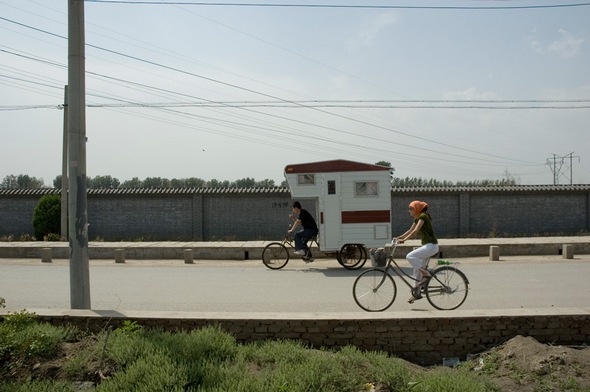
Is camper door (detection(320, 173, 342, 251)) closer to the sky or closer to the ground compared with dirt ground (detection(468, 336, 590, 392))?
closer to the sky

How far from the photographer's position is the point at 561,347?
5.88 metres

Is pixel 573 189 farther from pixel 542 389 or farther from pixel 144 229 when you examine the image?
pixel 542 389

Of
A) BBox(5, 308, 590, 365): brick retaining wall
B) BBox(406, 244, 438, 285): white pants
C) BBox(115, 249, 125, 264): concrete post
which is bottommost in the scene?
BBox(5, 308, 590, 365): brick retaining wall

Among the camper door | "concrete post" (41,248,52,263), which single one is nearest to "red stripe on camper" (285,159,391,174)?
the camper door

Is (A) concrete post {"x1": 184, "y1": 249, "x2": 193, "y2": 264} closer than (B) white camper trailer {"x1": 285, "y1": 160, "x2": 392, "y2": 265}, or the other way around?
(B) white camper trailer {"x1": 285, "y1": 160, "x2": 392, "y2": 265}

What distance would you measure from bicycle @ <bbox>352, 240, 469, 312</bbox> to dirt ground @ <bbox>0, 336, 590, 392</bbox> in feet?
9.08

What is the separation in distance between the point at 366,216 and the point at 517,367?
9.73 metres

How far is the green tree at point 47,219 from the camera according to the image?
81.8 feet

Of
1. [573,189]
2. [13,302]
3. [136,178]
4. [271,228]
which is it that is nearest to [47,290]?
[13,302]

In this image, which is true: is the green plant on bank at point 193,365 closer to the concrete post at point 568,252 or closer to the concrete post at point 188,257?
the concrete post at point 188,257

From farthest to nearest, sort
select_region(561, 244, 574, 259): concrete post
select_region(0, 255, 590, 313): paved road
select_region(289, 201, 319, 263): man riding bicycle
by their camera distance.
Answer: select_region(561, 244, 574, 259): concrete post → select_region(289, 201, 319, 263): man riding bicycle → select_region(0, 255, 590, 313): paved road

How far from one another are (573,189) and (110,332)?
2693 centimetres

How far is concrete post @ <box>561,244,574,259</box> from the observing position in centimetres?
1717

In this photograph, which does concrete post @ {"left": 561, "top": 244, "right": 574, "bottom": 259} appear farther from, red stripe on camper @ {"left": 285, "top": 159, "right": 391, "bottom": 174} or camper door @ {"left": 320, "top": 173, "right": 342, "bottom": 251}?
camper door @ {"left": 320, "top": 173, "right": 342, "bottom": 251}
